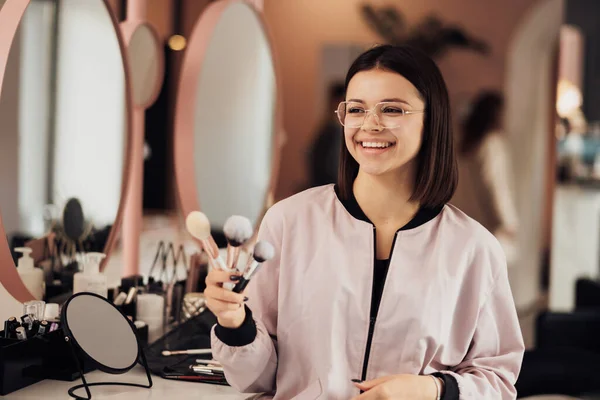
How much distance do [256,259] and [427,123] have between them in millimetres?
380

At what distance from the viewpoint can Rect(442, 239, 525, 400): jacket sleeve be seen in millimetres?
1224

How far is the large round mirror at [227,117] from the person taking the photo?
1949mm

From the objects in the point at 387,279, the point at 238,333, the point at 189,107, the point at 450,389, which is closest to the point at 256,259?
the point at 238,333

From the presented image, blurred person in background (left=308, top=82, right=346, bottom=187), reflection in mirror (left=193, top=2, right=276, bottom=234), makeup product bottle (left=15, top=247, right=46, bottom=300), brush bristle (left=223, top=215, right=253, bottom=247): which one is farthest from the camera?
blurred person in background (left=308, top=82, right=346, bottom=187)

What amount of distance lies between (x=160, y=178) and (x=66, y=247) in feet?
1.39

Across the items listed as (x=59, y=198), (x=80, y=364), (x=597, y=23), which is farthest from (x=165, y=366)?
(x=597, y=23)

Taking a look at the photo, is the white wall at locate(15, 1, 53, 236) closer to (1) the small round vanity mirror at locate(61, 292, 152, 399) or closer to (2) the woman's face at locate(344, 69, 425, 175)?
(1) the small round vanity mirror at locate(61, 292, 152, 399)

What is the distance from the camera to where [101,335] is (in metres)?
1.31

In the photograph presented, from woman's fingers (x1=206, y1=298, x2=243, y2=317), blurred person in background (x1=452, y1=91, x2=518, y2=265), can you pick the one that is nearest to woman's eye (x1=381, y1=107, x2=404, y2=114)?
woman's fingers (x1=206, y1=298, x2=243, y2=317)

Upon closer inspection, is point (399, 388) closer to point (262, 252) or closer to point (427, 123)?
point (262, 252)

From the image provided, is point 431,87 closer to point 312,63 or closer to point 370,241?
point 370,241

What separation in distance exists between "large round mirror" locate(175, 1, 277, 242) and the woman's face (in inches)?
31.6

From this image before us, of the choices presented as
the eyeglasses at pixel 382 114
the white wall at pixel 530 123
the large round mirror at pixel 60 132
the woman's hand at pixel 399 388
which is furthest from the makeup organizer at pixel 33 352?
the white wall at pixel 530 123

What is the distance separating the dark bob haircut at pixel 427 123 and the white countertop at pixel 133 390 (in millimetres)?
407
